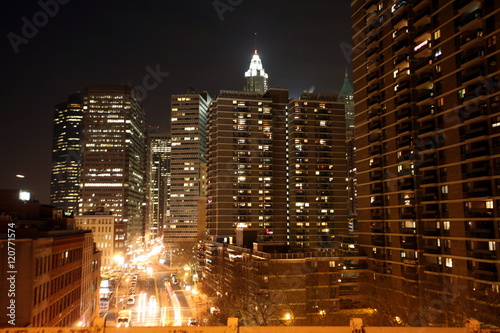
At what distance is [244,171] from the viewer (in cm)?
11662

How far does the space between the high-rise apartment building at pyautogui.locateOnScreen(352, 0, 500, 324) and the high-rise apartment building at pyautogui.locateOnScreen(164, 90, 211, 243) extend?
12159cm

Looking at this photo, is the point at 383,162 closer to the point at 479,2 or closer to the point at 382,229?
the point at 382,229

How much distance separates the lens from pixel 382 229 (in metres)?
59.9

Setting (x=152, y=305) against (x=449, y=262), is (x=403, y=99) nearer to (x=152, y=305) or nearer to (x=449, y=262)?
(x=449, y=262)

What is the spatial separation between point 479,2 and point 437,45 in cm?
711

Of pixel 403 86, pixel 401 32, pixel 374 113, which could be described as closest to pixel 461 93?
pixel 403 86

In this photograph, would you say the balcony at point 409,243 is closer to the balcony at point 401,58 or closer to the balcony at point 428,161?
the balcony at point 428,161

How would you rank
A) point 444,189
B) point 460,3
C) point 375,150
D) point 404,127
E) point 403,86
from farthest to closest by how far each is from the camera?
point 375,150 → point 404,127 → point 403,86 → point 444,189 → point 460,3

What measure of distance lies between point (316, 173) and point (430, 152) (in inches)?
2789

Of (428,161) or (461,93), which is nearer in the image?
(461,93)

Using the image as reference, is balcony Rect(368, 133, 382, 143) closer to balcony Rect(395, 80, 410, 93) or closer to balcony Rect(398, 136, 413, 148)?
balcony Rect(398, 136, 413, 148)

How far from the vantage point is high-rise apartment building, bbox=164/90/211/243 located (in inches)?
7111

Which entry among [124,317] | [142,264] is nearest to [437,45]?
[124,317]

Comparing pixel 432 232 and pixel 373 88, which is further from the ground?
pixel 373 88
